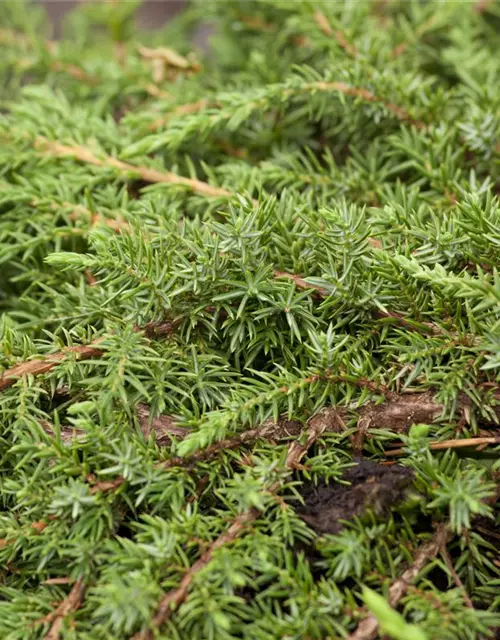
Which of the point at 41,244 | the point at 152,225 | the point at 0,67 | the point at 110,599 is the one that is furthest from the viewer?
the point at 0,67

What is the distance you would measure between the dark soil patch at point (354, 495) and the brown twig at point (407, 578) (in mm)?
84

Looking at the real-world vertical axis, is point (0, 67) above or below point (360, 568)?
above

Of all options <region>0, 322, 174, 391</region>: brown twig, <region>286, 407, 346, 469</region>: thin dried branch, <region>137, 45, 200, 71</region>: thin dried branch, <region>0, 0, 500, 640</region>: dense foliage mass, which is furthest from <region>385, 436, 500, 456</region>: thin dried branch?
<region>137, 45, 200, 71</region>: thin dried branch

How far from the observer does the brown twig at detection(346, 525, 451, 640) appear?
3.33 ft

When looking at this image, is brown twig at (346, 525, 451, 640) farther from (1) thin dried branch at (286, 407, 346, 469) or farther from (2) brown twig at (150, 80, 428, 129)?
(2) brown twig at (150, 80, 428, 129)

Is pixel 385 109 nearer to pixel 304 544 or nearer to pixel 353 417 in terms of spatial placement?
pixel 353 417

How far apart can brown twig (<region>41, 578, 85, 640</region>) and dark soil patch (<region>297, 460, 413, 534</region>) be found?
1.24 feet

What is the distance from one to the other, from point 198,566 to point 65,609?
0.74 ft

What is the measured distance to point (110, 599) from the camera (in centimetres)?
98

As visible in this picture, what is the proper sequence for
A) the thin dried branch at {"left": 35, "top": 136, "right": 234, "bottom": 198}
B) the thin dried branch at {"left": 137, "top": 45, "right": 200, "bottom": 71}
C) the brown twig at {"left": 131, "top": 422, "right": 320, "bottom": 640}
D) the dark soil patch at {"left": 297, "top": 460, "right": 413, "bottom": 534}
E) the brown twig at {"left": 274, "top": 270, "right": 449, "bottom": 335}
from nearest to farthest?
the brown twig at {"left": 131, "top": 422, "right": 320, "bottom": 640} < the dark soil patch at {"left": 297, "top": 460, "right": 413, "bottom": 534} < the brown twig at {"left": 274, "top": 270, "right": 449, "bottom": 335} < the thin dried branch at {"left": 35, "top": 136, "right": 234, "bottom": 198} < the thin dried branch at {"left": 137, "top": 45, "right": 200, "bottom": 71}

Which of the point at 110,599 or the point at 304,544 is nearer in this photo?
the point at 110,599

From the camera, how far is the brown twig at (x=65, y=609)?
3.45 ft

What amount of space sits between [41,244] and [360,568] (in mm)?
1017

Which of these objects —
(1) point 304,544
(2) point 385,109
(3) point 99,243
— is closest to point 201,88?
(2) point 385,109
